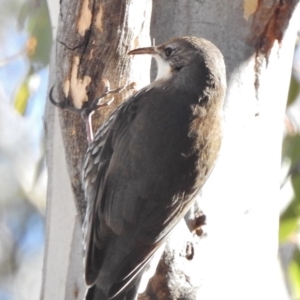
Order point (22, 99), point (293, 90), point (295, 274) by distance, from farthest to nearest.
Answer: point (22, 99) → point (293, 90) → point (295, 274)

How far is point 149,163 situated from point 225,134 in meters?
0.24

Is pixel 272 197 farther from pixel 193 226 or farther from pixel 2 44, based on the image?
pixel 2 44

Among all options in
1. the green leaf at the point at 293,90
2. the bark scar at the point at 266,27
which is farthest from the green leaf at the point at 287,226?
the bark scar at the point at 266,27

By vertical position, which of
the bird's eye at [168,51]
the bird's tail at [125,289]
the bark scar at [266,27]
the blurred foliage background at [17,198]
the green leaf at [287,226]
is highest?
the bark scar at [266,27]

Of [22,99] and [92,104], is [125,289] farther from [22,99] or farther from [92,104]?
[22,99]

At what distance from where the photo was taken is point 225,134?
2.03 meters

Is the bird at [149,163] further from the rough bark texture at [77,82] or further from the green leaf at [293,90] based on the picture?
the green leaf at [293,90]

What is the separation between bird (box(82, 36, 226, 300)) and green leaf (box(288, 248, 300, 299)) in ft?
3.09

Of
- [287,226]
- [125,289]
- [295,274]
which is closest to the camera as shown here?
[125,289]

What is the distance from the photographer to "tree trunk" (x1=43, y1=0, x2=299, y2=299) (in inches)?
75.7

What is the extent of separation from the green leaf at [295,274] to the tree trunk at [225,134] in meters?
0.66

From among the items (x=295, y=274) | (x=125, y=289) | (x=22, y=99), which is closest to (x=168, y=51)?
(x=125, y=289)

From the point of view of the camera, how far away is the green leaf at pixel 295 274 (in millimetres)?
2695

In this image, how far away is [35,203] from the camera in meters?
4.14
